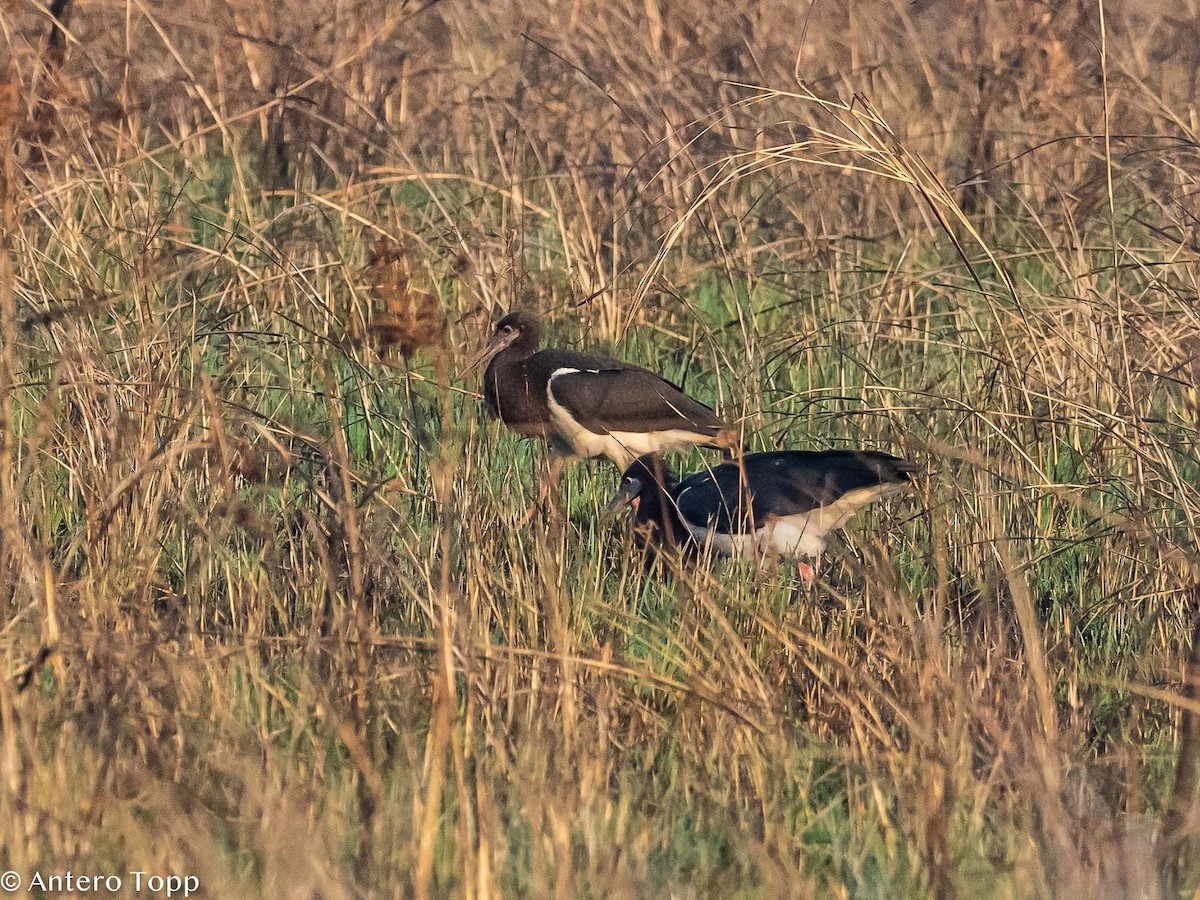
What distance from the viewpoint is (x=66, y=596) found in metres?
3.48

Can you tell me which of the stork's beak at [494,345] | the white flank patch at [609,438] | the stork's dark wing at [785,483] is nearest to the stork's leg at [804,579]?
the stork's dark wing at [785,483]

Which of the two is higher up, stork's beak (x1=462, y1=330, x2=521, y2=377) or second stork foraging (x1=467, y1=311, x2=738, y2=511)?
stork's beak (x1=462, y1=330, x2=521, y2=377)

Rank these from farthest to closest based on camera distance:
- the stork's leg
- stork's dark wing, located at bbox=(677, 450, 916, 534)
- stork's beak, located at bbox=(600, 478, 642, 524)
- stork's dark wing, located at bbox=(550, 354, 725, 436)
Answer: stork's dark wing, located at bbox=(550, 354, 725, 436)
stork's beak, located at bbox=(600, 478, 642, 524)
stork's dark wing, located at bbox=(677, 450, 916, 534)
the stork's leg

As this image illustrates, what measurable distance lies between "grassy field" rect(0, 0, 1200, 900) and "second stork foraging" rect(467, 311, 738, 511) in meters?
0.12

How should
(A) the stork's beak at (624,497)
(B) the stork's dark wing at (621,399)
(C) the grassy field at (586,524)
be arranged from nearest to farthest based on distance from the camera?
(C) the grassy field at (586,524), (A) the stork's beak at (624,497), (B) the stork's dark wing at (621,399)

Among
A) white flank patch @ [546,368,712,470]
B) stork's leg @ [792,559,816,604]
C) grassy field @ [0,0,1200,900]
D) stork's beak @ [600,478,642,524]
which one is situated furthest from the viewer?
white flank patch @ [546,368,712,470]

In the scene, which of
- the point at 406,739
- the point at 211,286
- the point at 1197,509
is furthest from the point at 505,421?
the point at 406,739

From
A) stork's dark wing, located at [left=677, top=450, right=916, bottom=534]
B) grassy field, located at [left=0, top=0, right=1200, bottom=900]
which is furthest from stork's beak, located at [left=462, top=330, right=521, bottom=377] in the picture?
stork's dark wing, located at [left=677, top=450, right=916, bottom=534]

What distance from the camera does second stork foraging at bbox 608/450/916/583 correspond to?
446 cm

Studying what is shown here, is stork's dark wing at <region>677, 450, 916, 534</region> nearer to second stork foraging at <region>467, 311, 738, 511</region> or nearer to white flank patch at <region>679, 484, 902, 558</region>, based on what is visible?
white flank patch at <region>679, 484, 902, 558</region>

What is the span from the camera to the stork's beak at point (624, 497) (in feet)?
16.1

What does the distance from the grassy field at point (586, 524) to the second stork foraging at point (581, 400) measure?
12cm

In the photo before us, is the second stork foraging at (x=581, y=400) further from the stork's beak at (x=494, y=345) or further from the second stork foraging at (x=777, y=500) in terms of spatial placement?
the second stork foraging at (x=777, y=500)

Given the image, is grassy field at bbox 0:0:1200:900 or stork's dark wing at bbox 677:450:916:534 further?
stork's dark wing at bbox 677:450:916:534
